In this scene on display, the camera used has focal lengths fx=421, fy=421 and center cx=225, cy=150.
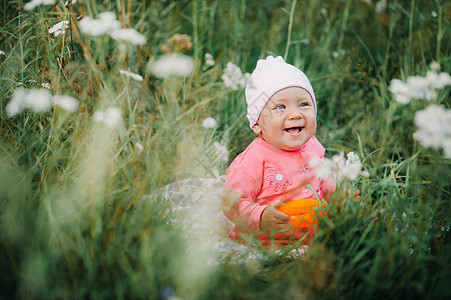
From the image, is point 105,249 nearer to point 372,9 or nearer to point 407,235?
point 407,235

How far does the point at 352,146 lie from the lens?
2740 mm

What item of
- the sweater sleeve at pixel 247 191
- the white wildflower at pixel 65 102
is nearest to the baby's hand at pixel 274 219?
the sweater sleeve at pixel 247 191

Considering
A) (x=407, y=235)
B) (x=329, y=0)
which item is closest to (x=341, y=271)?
(x=407, y=235)

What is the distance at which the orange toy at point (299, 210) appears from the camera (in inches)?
75.9

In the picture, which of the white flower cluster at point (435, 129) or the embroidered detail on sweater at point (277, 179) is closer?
the white flower cluster at point (435, 129)

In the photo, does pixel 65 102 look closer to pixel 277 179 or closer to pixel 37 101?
pixel 37 101

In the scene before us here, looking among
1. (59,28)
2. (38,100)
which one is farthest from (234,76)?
(38,100)

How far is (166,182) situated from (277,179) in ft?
1.90

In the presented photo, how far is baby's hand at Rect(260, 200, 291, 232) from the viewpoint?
6.10 feet

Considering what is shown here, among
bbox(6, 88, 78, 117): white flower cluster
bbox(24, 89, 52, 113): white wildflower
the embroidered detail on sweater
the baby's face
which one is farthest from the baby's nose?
bbox(24, 89, 52, 113): white wildflower

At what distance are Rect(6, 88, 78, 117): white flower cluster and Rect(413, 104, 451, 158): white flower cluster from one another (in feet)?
4.59

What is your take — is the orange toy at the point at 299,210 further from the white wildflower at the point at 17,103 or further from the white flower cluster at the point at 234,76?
the white wildflower at the point at 17,103

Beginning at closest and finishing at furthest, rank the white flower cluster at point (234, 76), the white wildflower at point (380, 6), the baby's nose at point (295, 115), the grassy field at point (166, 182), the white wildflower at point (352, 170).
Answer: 1. the grassy field at point (166, 182)
2. the white wildflower at point (352, 170)
3. the baby's nose at point (295, 115)
4. the white flower cluster at point (234, 76)
5. the white wildflower at point (380, 6)

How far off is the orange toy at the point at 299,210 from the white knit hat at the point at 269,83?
1.58 ft
